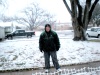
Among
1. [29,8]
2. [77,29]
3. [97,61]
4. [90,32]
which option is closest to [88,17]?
[77,29]

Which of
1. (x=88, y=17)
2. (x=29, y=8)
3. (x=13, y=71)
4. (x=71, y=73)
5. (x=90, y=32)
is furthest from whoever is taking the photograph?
(x=29, y=8)

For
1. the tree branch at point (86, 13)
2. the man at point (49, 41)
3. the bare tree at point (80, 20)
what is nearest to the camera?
the man at point (49, 41)

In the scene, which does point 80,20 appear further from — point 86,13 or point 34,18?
point 34,18

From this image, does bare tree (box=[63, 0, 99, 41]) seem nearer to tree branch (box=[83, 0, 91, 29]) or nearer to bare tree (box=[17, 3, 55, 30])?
tree branch (box=[83, 0, 91, 29])

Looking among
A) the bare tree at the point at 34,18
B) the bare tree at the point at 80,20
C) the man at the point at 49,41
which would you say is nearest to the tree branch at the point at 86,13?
the bare tree at the point at 80,20

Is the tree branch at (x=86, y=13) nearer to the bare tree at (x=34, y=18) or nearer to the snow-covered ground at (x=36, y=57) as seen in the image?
the snow-covered ground at (x=36, y=57)

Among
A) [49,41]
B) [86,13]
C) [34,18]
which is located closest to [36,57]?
[49,41]

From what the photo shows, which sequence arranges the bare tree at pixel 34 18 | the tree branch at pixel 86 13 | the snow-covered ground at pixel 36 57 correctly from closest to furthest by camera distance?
the snow-covered ground at pixel 36 57 → the tree branch at pixel 86 13 → the bare tree at pixel 34 18

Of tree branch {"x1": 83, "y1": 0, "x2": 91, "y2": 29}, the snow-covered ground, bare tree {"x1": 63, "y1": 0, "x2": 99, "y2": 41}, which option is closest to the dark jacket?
the snow-covered ground

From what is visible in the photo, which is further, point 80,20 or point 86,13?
point 80,20

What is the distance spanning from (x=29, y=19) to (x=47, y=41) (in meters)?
69.3

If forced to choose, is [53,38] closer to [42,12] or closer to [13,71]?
[13,71]

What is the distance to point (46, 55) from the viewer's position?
763 centimetres

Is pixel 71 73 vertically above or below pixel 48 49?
below
